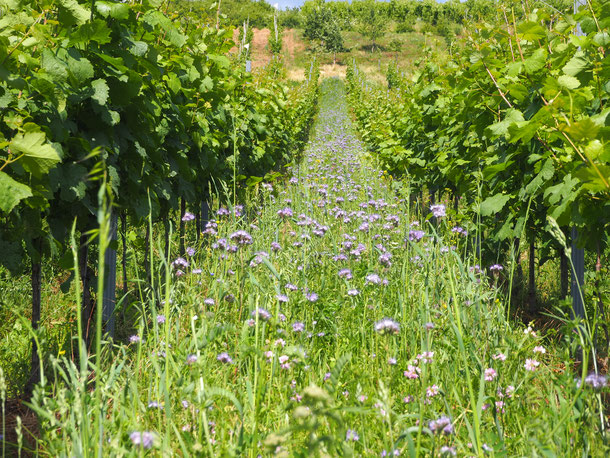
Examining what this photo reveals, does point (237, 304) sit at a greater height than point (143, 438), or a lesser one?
lesser

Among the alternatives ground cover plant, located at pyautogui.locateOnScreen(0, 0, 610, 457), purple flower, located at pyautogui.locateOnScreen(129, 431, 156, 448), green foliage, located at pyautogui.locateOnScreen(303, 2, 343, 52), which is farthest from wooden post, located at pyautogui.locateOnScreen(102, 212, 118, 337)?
green foliage, located at pyautogui.locateOnScreen(303, 2, 343, 52)

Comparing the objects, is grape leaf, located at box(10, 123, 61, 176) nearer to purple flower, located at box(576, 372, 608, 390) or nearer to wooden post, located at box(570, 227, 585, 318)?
purple flower, located at box(576, 372, 608, 390)

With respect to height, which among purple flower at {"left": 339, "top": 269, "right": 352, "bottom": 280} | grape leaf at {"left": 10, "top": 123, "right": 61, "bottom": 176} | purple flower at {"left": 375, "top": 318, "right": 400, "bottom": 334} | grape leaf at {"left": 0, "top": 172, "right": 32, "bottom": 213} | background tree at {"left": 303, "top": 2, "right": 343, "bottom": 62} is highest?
background tree at {"left": 303, "top": 2, "right": 343, "bottom": 62}

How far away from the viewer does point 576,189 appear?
2.79m

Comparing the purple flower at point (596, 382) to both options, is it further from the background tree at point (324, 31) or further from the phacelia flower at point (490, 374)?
the background tree at point (324, 31)

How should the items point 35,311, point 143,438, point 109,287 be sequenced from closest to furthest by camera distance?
point 143,438 < point 35,311 < point 109,287

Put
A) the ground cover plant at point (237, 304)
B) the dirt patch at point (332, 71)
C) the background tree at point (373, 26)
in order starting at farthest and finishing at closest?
the background tree at point (373, 26) → the dirt patch at point (332, 71) → the ground cover plant at point (237, 304)

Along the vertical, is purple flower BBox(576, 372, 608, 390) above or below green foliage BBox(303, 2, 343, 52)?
below

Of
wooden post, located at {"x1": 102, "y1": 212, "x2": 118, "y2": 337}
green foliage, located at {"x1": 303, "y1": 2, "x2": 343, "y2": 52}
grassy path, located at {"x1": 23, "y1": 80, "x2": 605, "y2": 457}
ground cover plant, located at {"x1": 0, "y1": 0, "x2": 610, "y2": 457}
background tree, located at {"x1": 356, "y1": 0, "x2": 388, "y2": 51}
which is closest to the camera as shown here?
grassy path, located at {"x1": 23, "y1": 80, "x2": 605, "y2": 457}

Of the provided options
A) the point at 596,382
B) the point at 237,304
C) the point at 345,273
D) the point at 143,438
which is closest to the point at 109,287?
the point at 237,304

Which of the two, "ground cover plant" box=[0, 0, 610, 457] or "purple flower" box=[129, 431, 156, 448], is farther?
"ground cover plant" box=[0, 0, 610, 457]

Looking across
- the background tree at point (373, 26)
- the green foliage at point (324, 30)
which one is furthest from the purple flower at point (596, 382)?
the background tree at point (373, 26)

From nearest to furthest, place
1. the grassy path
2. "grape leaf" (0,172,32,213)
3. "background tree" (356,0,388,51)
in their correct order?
the grassy path, "grape leaf" (0,172,32,213), "background tree" (356,0,388,51)

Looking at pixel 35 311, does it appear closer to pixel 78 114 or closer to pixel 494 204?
pixel 78 114
